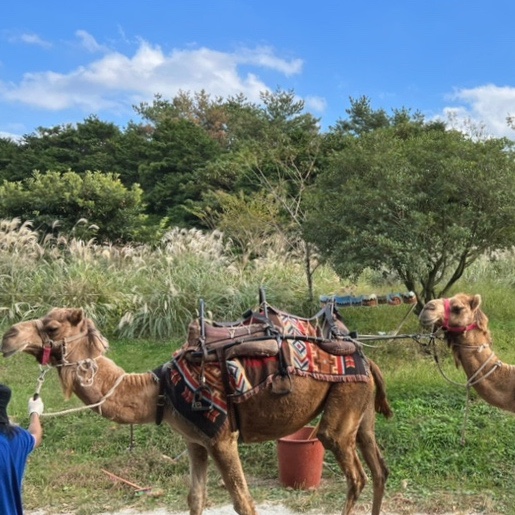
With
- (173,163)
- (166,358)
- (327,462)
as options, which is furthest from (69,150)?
(327,462)

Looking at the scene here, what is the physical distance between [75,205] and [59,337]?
40.6 ft

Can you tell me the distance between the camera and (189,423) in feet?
12.0

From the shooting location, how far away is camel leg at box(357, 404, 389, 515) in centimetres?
432

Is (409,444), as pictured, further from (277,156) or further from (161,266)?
(277,156)

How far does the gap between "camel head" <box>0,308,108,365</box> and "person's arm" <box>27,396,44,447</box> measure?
0.99ft

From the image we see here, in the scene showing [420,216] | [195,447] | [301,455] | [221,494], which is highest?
[420,216]

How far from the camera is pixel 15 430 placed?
268 cm

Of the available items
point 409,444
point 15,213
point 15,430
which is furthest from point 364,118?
point 15,430

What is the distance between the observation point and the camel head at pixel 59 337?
11.2ft

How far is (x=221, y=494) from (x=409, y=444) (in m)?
1.94

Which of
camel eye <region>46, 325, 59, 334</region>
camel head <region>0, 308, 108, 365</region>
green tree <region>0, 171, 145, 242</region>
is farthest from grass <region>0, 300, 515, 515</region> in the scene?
green tree <region>0, 171, 145, 242</region>

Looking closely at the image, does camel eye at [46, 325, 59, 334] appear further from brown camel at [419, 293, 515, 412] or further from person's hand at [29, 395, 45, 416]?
brown camel at [419, 293, 515, 412]

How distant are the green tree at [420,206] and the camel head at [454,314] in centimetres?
386

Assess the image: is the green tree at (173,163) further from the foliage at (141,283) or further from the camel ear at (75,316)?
the camel ear at (75,316)
